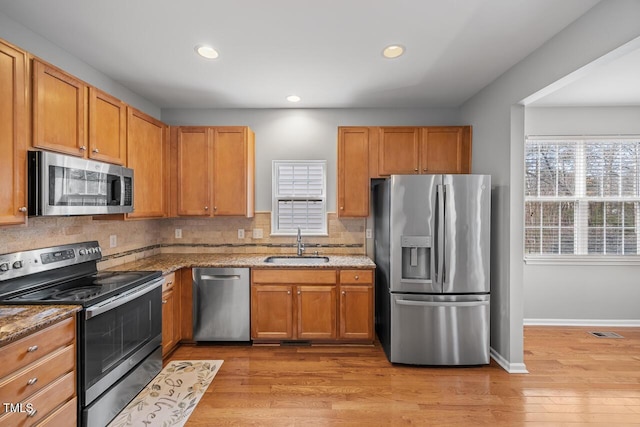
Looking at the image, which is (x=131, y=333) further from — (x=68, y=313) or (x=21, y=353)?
(x=21, y=353)

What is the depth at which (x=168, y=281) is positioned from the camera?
10.2 ft

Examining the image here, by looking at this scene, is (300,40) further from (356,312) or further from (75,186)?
(356,312)

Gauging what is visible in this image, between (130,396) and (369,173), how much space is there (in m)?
2.96

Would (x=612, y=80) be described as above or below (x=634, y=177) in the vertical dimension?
above

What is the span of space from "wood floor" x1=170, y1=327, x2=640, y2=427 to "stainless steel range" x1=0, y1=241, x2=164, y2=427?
57cm

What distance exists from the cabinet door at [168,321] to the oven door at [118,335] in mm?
203

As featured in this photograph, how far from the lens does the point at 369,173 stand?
3645 millimetres

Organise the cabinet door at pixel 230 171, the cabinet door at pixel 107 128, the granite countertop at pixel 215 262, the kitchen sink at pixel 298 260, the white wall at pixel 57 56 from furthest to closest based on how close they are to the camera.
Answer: the cabinet door at pixel 230 171
the kitchen sink at pixel 298 260
the granite countertop at pixel 215 262
the cabinet door at pixel 107 128
the white wall at pixel 57 56

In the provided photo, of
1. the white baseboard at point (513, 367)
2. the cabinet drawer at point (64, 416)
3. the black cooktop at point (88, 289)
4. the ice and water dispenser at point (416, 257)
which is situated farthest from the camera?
the ice and water dispenser at point (416, 257)

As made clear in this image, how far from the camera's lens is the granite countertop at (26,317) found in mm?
1484

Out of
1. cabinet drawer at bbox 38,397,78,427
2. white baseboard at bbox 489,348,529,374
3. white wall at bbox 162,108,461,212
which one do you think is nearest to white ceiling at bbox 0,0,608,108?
white wall at bbox 162,108,461,212

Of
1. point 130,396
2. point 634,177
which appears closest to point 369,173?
point 130,396

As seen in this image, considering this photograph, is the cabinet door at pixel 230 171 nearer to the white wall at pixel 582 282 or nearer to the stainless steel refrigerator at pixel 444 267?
the stainless steel refrigerator at pixel 444 267

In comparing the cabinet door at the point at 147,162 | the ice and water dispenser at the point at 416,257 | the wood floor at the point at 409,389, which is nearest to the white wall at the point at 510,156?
the wood floor at the point at 409,389
